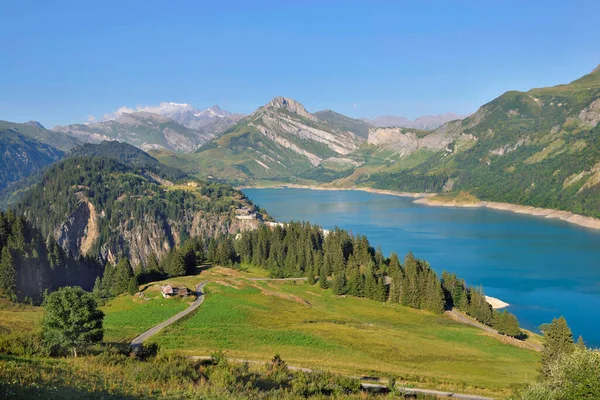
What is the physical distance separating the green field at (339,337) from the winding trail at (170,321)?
128 cm

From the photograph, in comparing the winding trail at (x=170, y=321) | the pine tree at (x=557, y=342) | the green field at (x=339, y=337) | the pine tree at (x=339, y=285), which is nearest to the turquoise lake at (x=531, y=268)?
the green field at (x=339, y=337)

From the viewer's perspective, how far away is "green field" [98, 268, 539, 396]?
155 ft

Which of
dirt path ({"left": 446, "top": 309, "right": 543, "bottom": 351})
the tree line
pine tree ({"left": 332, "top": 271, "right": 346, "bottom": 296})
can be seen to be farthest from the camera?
pine tree ({"left": 332, "top": 271, "right": 346, "bottom": 296})

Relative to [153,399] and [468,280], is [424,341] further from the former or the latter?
[468,280]

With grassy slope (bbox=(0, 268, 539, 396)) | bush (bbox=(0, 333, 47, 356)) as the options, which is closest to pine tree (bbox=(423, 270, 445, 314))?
grassy slope (bbox=(0, 268, 539, 396))

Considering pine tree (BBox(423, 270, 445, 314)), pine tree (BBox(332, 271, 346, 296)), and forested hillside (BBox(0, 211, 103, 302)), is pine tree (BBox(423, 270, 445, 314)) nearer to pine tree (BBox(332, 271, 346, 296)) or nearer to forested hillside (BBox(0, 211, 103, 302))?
pine tree (BBox(332, 271, 346, 296))

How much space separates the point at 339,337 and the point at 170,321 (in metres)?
24.4

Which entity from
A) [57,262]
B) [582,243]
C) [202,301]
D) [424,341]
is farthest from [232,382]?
[582,243]

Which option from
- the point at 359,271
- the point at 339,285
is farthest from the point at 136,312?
the point at 359,271

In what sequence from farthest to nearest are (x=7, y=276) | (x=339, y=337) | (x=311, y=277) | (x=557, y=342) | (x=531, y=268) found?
(x=531, y=268) < (x=311, y=277) < (x=7, y=276) < (x=339, y=337) < (x=557, y=342)

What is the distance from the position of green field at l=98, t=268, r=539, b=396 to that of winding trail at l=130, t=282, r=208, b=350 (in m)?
1.28

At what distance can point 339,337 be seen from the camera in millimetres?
60219

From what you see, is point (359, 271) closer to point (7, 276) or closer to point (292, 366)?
point (292, 366)

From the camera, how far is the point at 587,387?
101 feet
